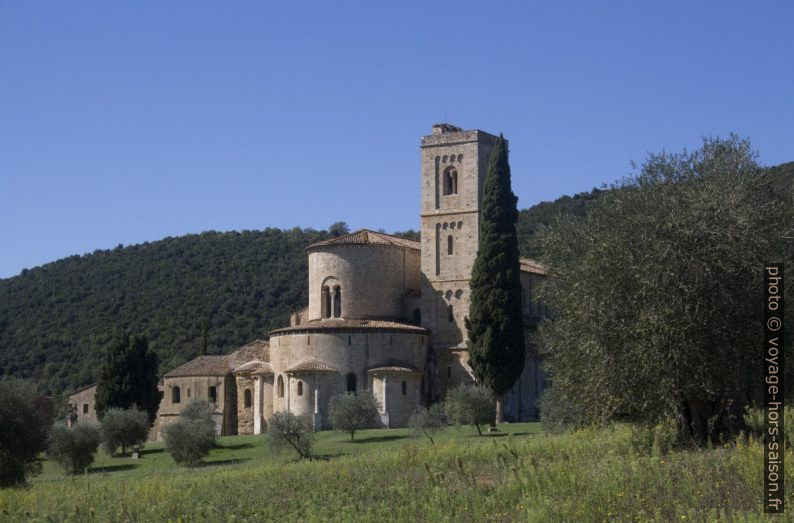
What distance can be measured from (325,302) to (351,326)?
391 centimetres

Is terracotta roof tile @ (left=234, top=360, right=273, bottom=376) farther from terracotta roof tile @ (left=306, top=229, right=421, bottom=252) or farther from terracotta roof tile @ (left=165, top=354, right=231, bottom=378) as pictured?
terracotta roof tile @ (left=306, top=229, right=421, bottom=252)

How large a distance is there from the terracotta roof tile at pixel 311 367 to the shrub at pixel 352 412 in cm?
224

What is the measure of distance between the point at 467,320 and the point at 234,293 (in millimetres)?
40396

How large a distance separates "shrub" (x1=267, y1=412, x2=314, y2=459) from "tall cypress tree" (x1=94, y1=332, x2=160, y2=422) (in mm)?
16451

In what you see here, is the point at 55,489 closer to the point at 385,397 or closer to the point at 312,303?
the point at 385,397

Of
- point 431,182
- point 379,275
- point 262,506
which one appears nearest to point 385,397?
point 379,275

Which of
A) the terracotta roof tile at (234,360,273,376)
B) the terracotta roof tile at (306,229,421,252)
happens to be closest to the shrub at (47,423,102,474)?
the terracotta roof tile at (234,360,273,376)

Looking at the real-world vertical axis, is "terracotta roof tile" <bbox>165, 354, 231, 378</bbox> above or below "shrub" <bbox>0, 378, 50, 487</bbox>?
above

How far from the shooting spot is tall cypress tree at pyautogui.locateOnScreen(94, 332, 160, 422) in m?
49.8

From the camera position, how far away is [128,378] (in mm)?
49969

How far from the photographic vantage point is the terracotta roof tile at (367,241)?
1893 inches

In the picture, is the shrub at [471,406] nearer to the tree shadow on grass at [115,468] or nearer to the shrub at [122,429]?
the tree shadow on grass at [115,468]

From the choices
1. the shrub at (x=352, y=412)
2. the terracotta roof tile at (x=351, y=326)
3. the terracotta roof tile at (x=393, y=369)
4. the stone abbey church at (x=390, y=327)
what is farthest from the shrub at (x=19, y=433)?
the terracotta roof tile at (x=393, y=369)

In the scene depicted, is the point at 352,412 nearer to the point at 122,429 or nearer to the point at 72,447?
the point at 122,429
